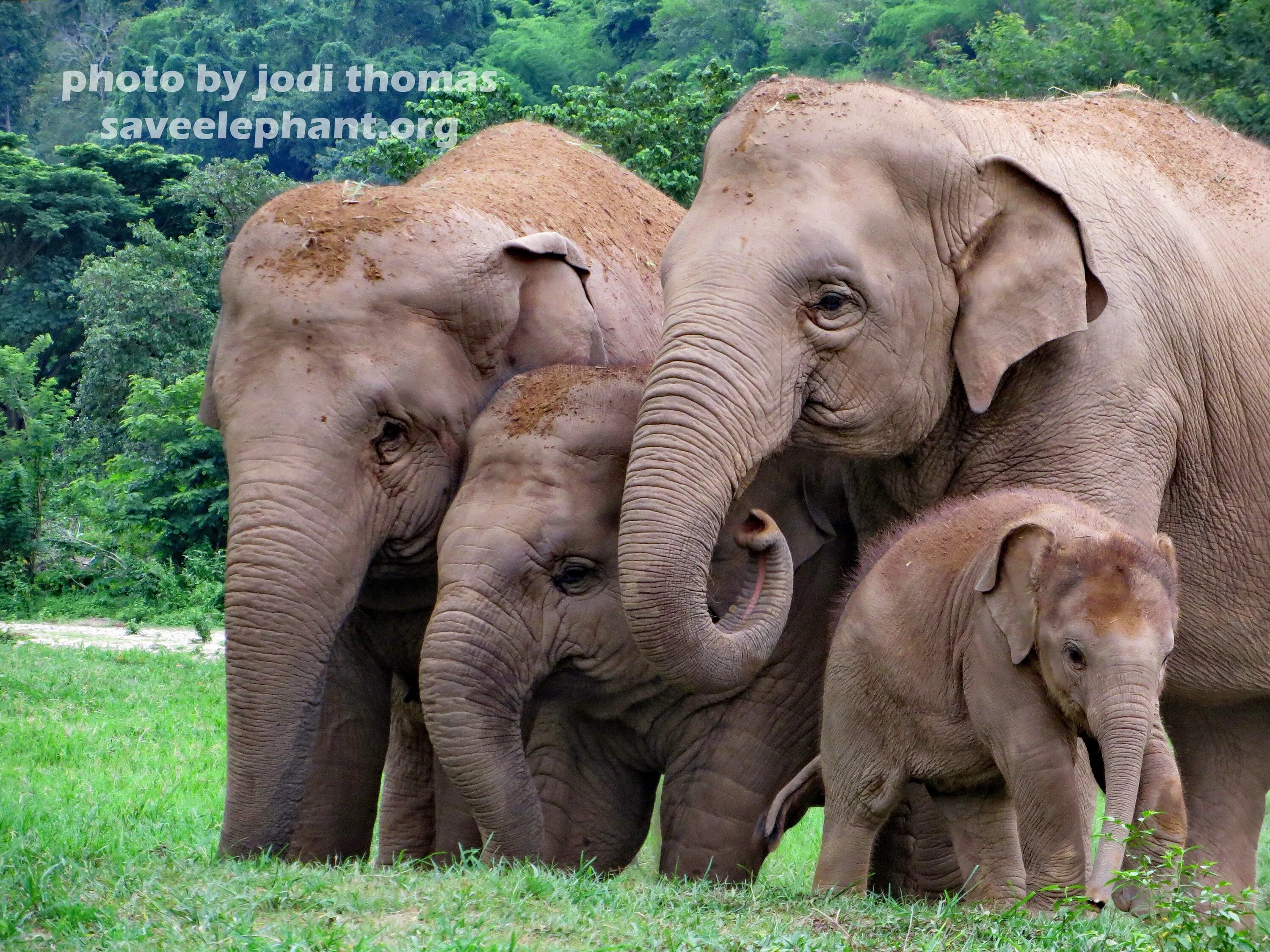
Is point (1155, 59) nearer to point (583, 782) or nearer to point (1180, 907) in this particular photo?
point (583, 782)

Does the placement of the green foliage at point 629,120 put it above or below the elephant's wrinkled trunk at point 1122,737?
above

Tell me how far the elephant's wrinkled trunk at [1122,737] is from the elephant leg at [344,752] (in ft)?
10.1

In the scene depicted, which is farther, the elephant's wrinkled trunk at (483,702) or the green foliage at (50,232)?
the green foliage at (50,232)

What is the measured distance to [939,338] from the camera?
17.5 ft

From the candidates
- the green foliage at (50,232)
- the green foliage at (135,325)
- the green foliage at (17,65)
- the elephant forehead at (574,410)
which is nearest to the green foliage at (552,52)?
the green foliage at (17,65)

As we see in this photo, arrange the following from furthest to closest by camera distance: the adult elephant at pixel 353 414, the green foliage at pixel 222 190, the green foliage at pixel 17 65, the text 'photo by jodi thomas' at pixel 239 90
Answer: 1. the green foliage at pixel 17 65
2. the text 'photo by jodi thomas' at pixel 239 90
3. the green foliage at pixel 222 190
4. the adult elephant at pixel 353 414

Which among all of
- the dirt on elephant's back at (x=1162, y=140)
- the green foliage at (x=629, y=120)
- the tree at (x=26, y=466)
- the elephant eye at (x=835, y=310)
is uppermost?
the green foliage at (x=629, y=120)

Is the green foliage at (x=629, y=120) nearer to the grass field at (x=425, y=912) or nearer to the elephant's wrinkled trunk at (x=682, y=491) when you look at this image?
the grass field at (x=425, y=912)

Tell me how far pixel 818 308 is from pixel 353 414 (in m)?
1.56

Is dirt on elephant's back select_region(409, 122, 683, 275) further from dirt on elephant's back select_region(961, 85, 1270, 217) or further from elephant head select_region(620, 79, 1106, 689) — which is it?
dirt on elephant's back select_region(961, 85, 1270, 217)

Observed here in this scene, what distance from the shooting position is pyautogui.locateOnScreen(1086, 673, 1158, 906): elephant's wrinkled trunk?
445 cm

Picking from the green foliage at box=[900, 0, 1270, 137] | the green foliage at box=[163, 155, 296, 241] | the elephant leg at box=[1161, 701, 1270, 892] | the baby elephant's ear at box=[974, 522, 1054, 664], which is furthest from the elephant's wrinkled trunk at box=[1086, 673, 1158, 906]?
the green foliage at box=[163, 155, 296, 241]

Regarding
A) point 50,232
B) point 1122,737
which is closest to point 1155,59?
point 1122,737

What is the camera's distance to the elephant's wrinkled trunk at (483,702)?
5359mm
